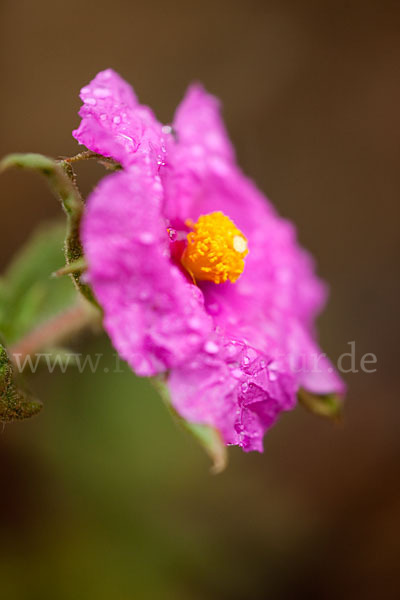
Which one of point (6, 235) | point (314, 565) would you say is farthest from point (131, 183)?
point (314, 565)

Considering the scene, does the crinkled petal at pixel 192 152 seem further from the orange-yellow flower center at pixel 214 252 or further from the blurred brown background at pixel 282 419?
the blurred brown background at pixel 282 419

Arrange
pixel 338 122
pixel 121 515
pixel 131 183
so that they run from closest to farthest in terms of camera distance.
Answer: pixel 131 183 → pixel 121 515 → pixel 338 122

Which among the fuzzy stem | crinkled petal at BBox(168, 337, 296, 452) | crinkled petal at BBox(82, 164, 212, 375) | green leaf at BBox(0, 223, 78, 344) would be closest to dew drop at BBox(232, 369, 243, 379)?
crinkled petal at BBox(168, 337, 296, 452)

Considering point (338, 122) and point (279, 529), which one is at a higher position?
point (338, 122)

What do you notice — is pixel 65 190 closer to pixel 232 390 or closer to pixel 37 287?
pixel 232 390

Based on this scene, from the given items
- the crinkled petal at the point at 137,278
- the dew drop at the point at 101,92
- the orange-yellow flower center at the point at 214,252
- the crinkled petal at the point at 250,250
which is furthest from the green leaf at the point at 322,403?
the dew drop at the point at 101,92

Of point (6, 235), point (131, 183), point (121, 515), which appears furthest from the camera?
point (6, 235)

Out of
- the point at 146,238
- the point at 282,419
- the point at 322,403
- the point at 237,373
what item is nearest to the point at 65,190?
the point at 146,238

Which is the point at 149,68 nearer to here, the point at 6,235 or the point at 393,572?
the point at 6,235
